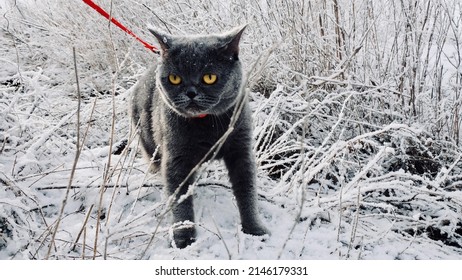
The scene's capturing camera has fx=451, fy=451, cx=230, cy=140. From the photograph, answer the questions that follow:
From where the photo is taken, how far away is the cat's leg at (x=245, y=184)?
1.83 metres

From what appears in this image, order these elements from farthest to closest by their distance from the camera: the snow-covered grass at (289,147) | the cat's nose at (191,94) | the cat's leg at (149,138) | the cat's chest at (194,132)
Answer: the cat's leg at (149,138), the cat's chest at (194,132), the cat's nose at (191,94), the snow-covered grass at (289,147)

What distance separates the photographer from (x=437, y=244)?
2016 millimetres

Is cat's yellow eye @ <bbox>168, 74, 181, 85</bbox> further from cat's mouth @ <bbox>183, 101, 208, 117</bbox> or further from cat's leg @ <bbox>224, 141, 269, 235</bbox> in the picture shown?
cat's leg @ <bbox>224, 141, 269, 235</bbox>

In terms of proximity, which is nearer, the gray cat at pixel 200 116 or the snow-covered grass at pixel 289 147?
the snow-covered grass at pixel 289 147

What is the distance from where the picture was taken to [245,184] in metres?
1.89

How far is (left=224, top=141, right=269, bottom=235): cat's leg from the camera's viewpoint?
6.00ft

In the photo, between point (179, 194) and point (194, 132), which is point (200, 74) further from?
point (179, 194)

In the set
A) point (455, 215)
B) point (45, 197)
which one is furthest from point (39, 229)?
point (455, 215)

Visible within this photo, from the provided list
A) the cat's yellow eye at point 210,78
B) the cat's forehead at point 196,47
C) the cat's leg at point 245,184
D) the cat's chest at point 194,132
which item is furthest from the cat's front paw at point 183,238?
the cat's forehead at point 196,47

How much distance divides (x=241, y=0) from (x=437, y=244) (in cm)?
191

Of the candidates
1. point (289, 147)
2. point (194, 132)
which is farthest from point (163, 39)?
point (289, 147)

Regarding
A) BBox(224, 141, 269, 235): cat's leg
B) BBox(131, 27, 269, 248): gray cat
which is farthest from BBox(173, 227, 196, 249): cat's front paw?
BBox(224, 141, 269, 235): cat's leg

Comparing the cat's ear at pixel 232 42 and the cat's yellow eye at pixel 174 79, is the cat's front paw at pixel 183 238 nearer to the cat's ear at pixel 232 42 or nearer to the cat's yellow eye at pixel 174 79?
the cat's yellow eye at pixel 174 79

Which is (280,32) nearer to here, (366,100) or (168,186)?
(366,100)
